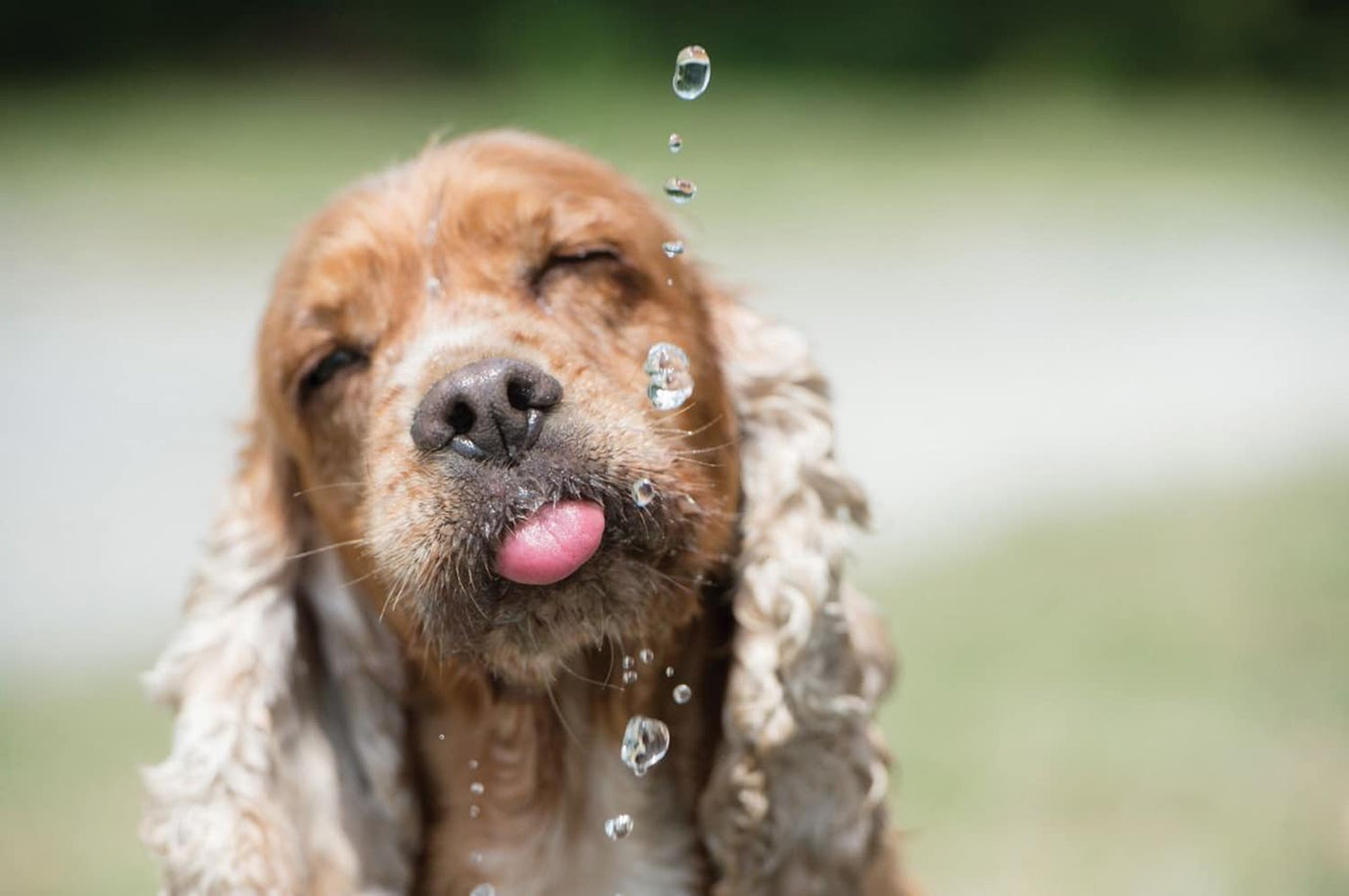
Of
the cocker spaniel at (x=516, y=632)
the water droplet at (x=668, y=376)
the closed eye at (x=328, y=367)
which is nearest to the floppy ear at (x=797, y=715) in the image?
the cocker spaniel at (x=516, y=632)

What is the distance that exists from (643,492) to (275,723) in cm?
79

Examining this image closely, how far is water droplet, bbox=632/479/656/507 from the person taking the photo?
2.19 meters

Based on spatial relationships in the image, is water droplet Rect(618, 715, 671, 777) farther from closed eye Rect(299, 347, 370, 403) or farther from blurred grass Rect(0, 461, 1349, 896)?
blurred grass Rect(0, 461, 1349, 896)

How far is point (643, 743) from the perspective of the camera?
2.53 m

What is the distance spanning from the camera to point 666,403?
2383 mm

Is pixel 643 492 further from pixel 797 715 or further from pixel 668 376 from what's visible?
pixel 797 715

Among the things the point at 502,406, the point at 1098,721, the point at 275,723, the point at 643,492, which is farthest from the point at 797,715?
the point at 1098,721

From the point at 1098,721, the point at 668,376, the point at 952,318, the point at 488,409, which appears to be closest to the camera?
the point at 488,409

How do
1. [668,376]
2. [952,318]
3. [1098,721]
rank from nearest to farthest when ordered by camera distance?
[668,376] < [1098,721] < [952,318]

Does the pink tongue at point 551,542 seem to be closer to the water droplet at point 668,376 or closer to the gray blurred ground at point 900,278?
the water droplet at point 668,376

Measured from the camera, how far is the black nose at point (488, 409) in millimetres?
2111

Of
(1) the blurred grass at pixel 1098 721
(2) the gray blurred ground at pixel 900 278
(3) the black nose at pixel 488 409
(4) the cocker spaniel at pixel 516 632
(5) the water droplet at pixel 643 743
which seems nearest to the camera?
(3) the black nose at pixel 488 409

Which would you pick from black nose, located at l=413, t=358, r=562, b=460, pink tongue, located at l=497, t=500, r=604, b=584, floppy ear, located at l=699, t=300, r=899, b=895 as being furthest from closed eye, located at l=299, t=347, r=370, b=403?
floppy ear, located at l=699, t=300, r=899, b=895

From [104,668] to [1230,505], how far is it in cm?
415
